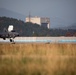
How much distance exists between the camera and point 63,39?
53562 mm

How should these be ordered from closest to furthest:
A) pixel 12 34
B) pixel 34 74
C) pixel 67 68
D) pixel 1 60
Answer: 1. pixel 34 74
2. pixel 67 68
3. pixel 1 60
4. pixel 12 34

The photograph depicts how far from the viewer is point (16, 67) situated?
14.4 meters

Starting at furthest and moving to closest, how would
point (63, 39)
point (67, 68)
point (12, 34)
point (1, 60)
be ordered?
point (12, 34) → point (63, 39) → point (1, 60) → point (67, 68)

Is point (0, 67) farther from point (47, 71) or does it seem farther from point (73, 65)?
point (73, 65)

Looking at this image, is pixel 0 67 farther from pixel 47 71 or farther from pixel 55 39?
pixel 55 39

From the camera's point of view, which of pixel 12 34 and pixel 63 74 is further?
pixel 12 34

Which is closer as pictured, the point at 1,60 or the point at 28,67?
the point at 28,67

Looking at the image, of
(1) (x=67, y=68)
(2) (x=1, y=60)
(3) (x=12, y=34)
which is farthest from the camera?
(3) (x=12, y=34)

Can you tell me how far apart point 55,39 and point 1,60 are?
1480 inches

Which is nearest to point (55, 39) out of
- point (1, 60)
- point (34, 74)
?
point (1, 60)

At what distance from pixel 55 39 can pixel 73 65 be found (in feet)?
129

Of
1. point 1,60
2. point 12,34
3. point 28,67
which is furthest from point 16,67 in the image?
point 12,34

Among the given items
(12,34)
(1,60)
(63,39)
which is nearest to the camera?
(1,60)

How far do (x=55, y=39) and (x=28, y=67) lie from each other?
39.9 meters
